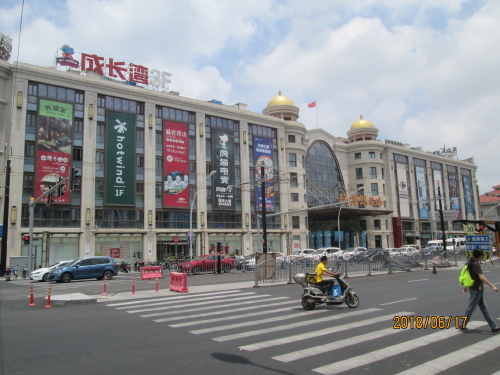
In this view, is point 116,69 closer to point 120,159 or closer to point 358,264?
point 120,159

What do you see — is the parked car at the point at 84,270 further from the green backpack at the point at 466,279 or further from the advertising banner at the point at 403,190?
the advertising banner at the point at 403,190

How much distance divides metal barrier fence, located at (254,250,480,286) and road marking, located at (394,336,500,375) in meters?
12.8

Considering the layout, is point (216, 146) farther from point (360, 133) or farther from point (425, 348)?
point (425, 348)

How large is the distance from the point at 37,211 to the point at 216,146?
23.1 metres

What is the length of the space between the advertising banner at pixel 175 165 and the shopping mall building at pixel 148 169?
127 mm

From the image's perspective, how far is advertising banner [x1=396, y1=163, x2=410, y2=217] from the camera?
80344 mm

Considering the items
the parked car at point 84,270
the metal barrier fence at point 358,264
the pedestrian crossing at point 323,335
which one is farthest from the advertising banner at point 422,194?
the pedestrian crossing at point 323,335

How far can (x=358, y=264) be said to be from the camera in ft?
84.7

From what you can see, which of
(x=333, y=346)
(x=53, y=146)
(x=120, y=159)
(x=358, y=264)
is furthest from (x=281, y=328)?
(x=120, y=159)

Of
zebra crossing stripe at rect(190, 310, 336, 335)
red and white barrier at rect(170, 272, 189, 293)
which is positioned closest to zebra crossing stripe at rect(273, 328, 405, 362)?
zebra crossing stripe at rect(190, 310, 336, 335)

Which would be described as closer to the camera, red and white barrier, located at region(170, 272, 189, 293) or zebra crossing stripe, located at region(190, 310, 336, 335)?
zebra crossing stripe, located at region(190, 310, 336, 335)

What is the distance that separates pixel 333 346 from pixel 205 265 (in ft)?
81.7
